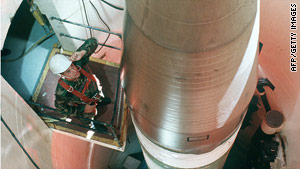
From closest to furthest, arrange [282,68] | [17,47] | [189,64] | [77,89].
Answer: [189,64]
[77,89]
[17,47]
[282,68]

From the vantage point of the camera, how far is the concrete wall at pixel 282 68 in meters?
4.80

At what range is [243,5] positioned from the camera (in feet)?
5.82

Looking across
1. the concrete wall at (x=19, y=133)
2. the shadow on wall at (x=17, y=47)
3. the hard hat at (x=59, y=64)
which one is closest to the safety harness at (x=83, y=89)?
the hard hat at (x=59, y=64)

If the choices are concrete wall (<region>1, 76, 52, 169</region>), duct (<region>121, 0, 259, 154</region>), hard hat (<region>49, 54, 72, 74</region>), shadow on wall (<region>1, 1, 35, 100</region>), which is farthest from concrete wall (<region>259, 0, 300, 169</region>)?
shadow on wall (<region>1, 1, 35, 100</region>)

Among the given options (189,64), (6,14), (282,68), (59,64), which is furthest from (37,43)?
(282,68)

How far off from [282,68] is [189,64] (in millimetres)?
3941

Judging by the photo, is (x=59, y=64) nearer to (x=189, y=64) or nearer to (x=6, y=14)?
(x=6, y=14)

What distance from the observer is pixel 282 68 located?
5211 mm

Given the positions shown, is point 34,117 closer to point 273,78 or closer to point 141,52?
point 141,52

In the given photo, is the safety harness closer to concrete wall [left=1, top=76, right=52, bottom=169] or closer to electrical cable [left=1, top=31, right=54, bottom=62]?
concrete wall [left=1, top=76, right=52, bottom=169]

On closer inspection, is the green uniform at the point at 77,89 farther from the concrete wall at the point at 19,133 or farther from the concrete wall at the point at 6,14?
the concrete wall at the point at 6,14

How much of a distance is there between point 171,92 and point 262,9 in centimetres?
380

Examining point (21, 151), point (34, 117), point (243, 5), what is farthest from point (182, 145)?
point (34, 117)

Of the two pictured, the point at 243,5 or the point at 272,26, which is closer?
the point at 243,5
